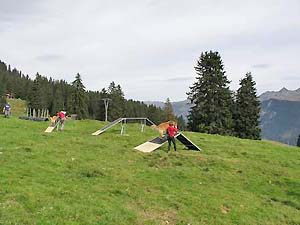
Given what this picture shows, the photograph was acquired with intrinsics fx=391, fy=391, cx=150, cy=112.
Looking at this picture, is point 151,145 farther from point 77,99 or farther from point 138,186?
point 77,99

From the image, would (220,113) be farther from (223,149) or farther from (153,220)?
(153,220)

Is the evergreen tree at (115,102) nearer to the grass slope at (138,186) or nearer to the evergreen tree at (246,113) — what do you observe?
the evergreen tree at (246,113)

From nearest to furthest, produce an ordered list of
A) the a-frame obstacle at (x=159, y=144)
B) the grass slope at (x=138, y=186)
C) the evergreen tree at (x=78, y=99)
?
the grass slope at (x=138, y=186) → the a-frame obstacle at (x=159, y=144) → the evergreen tree at (x=78, y=99)

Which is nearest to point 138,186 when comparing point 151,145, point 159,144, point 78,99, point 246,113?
point 151,145

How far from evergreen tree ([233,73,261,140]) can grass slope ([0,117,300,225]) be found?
35.1 metres

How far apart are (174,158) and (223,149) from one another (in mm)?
7344

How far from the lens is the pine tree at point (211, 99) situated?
200 feet

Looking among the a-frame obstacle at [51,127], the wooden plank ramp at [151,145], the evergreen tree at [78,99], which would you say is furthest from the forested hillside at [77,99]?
the wooden plank ramp at [151,145]

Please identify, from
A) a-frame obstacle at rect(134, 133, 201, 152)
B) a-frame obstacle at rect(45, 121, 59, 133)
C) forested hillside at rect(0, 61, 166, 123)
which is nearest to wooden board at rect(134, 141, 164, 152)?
a-frame obstacle at rect(134, 133, 201, 152)

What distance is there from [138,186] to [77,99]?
8670cm

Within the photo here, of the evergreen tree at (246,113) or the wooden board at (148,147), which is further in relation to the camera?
the evergreen tree at (246,113)

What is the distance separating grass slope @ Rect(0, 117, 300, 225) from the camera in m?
14.5

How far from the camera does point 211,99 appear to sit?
6147 centimetres

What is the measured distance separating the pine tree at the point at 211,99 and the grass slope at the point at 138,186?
102 ft
